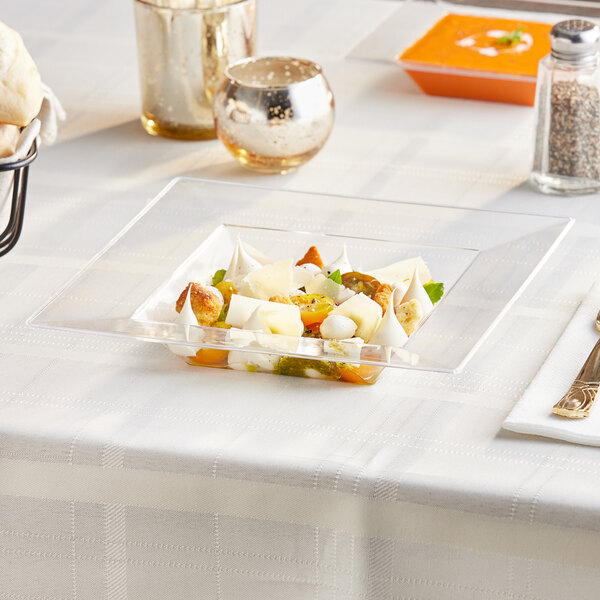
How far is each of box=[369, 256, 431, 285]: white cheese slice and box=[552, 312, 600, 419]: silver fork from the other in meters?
0.15

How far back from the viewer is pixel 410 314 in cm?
81

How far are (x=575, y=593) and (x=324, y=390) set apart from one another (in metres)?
0.22

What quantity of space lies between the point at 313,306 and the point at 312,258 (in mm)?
102

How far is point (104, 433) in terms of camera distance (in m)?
0.74

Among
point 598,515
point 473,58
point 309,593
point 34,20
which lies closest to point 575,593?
point 598,515

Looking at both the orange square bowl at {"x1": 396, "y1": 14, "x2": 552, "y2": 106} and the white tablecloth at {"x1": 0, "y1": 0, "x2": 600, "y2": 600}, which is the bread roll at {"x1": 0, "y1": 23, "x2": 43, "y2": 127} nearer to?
the white tablecloth at {"x1": 0, "y1": 0, "x2": 600, "y2": 600}

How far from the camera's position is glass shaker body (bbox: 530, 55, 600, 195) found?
109cm

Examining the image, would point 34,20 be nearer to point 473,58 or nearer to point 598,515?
point 473,58

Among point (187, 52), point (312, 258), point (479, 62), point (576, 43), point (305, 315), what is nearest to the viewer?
point (305, 315)

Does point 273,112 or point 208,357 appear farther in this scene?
point 273,112

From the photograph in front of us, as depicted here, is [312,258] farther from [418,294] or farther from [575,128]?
[575,128]

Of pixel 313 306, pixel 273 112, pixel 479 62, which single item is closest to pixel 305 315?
pixel 313 306

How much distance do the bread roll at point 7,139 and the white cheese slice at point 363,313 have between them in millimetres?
296

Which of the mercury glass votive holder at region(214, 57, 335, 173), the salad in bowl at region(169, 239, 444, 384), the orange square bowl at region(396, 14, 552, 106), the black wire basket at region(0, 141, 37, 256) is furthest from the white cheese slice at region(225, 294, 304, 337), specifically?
the orange square bowl at region(396, 14, 552, 106)
